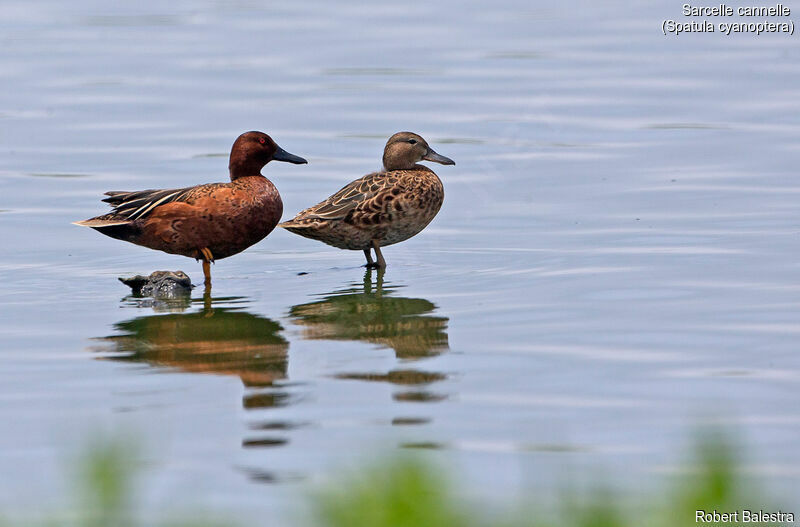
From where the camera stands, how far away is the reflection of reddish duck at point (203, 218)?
32.0ft

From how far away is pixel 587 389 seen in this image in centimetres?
677

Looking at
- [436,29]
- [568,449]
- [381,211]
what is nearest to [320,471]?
[568,449]

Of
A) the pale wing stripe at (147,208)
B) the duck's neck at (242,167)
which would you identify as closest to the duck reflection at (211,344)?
the pale wing stripe at (147,208)

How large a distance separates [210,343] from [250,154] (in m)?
2.55

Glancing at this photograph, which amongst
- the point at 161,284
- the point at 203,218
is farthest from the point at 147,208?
the point at 161,284

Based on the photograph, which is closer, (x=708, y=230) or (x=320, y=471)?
(x=320, y=471)

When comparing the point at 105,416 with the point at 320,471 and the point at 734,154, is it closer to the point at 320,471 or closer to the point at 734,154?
the point at 320,471

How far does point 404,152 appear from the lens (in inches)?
434

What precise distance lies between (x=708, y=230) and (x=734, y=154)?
114 inches

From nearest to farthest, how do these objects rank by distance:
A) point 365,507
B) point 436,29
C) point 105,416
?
point 365,507 → point 105,416 → point 436,29

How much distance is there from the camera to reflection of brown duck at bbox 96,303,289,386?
7.37m

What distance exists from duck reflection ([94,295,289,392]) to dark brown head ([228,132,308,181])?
58.4 inches

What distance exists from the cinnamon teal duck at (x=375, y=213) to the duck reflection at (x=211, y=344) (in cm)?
148

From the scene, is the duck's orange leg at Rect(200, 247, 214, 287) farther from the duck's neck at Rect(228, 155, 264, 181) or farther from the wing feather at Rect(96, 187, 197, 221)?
the duck's neck at Rect(228, 155, 264, 181)
